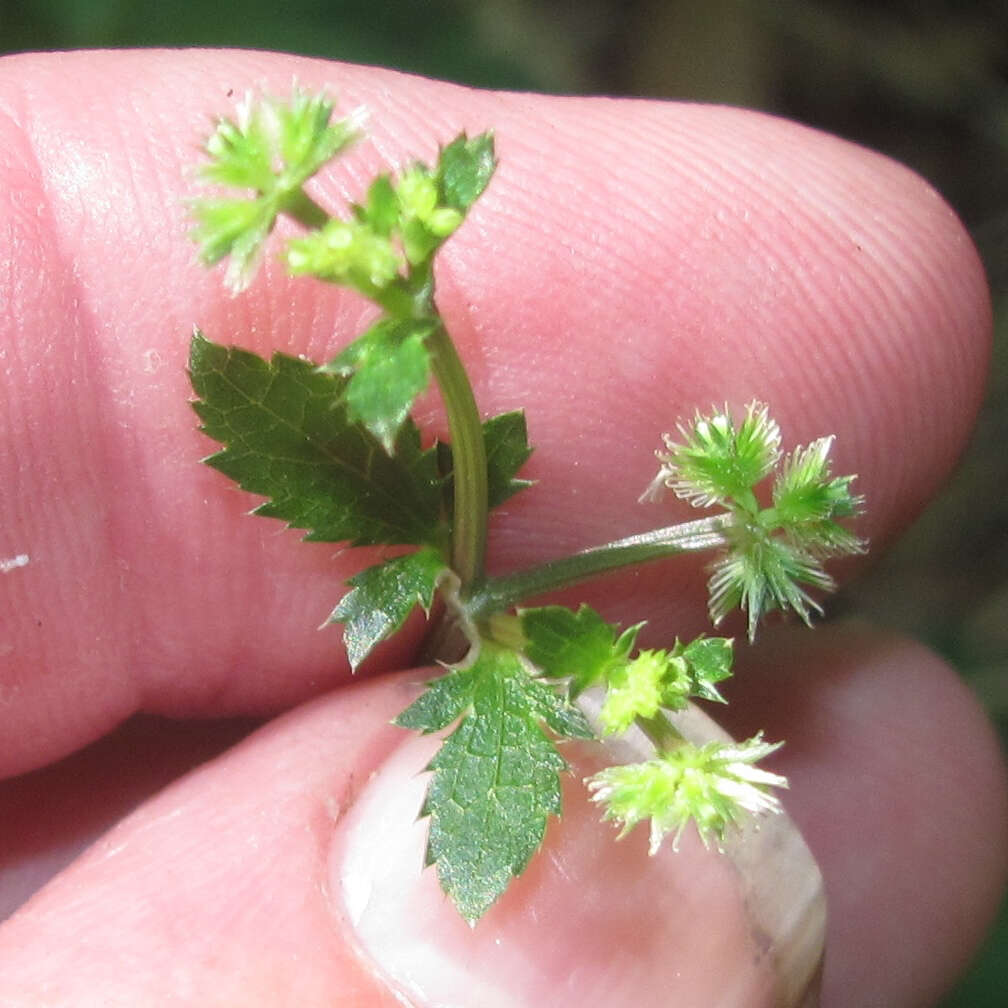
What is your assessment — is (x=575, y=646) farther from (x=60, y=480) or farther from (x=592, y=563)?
(x=60, y=480)

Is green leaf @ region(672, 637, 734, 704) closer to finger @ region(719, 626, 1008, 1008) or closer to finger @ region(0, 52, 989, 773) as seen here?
finger @ region(0, 52, 989, 773)

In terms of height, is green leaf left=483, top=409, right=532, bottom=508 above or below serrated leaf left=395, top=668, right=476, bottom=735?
above

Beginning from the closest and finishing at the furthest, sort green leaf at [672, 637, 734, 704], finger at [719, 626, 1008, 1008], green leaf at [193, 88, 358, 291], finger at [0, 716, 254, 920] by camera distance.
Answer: green leaf at [193, 88, 358, 291]
green leaf at [672, 637, 734, 704]
finger at [0, 716, 254, 920]
finger at [719, 626, 1008, 1008]

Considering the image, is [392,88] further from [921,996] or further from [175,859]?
[921,996]

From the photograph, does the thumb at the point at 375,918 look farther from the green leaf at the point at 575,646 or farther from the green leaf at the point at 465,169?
the green leaf at the point at 465,169

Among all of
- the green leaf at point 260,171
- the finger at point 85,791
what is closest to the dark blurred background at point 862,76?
the finger at point 85,791

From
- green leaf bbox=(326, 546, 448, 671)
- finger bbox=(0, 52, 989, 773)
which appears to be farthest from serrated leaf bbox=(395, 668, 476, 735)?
finger bbox=(0, 52, 989, 773)

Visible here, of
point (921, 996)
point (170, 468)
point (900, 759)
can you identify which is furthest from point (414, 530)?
point (921, 996)
